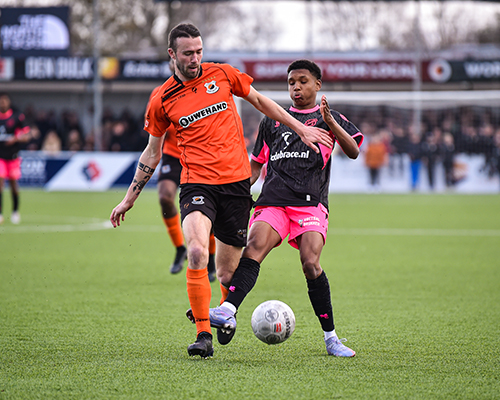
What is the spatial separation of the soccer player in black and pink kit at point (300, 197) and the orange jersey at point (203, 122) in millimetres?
325

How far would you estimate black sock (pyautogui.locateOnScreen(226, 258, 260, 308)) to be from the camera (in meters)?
4.68

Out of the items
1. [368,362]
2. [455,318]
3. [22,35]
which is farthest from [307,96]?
[22,35]

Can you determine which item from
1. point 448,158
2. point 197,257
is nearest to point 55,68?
point 448,158

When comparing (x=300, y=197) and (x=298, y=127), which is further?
(x=300, y=197)

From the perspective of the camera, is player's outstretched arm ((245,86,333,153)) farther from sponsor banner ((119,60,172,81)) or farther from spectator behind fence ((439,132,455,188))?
sponsor banner ((119,60,172,81))

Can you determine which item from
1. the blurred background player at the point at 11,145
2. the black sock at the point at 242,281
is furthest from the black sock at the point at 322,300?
the blurred background player at the point at 11,145

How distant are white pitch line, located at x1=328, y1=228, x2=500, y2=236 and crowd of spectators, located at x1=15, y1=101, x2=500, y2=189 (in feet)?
31.7

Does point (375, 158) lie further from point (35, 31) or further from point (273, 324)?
point (273, 324)

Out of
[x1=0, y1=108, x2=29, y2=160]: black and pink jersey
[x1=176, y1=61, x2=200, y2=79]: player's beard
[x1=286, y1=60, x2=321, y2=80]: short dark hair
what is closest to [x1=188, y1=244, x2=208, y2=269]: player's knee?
[x1=176, y1=61, x2=200, y2=79]: player's beard

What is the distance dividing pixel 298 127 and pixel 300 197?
533mm

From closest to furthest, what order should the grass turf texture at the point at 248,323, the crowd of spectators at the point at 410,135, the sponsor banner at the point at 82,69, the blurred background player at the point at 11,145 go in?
1. the grass turf texture at the point at 248,323
2. the blurred background player at the point at 11,145
3. the crowd of spectators at the point at 410,135
4. the sponsor banner at the point at 82,69

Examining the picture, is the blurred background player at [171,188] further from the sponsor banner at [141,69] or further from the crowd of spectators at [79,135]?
the sponsor banner at [141,69]

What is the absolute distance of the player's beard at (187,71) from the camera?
4715mm

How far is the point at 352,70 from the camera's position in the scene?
28.7m
